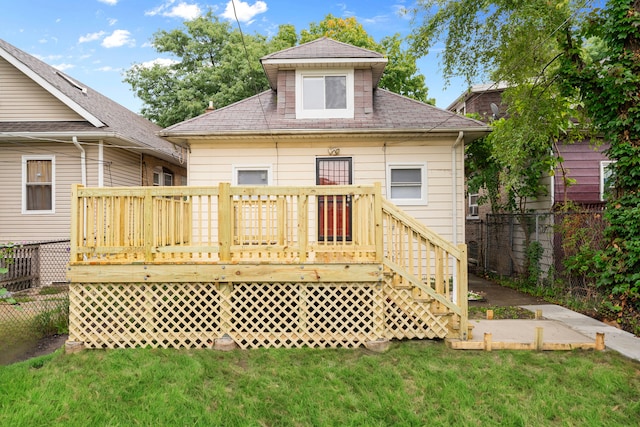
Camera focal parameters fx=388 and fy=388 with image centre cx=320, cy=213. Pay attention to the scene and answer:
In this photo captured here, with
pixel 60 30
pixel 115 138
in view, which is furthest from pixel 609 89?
pixel 60 30

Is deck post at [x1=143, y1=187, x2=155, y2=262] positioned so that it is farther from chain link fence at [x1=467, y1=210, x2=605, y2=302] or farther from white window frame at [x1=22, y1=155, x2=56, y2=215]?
chain link fence at [x1=467, y1=210, x2=605, y2=302]

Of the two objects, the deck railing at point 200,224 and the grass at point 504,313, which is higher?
the deck railing at point 200,224

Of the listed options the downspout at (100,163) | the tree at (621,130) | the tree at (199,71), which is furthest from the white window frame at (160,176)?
the tree at (621,130)

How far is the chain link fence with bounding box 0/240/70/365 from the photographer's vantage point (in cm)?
531

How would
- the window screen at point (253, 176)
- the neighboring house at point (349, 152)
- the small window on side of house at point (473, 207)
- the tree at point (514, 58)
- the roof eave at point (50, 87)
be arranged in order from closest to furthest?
the tree at point (514, 58), the neighboring house at point (349, 152), the window screen at point (253, 176), the roof eave at point (50, 87), the small window on side of house at point (473, 207)

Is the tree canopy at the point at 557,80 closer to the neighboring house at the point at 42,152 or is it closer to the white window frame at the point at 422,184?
the white window frame at the point at 422,184

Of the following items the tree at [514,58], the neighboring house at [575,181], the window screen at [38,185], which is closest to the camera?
the tree at [514,58]

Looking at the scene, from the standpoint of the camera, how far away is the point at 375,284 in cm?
477

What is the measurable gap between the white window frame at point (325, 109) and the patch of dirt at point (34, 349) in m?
6.12

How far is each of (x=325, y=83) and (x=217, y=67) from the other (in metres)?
13.7

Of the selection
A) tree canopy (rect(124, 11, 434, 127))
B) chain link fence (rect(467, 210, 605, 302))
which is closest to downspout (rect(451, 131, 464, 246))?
chain link fence (rect(467, 210, 605, 302))

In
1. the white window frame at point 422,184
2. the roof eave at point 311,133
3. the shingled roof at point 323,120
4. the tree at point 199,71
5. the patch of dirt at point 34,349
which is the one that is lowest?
the patch of dirt at point 34,349

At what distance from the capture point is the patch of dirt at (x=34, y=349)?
4.64 metres

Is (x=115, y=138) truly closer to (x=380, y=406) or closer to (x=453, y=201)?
(x=453, y=201)
